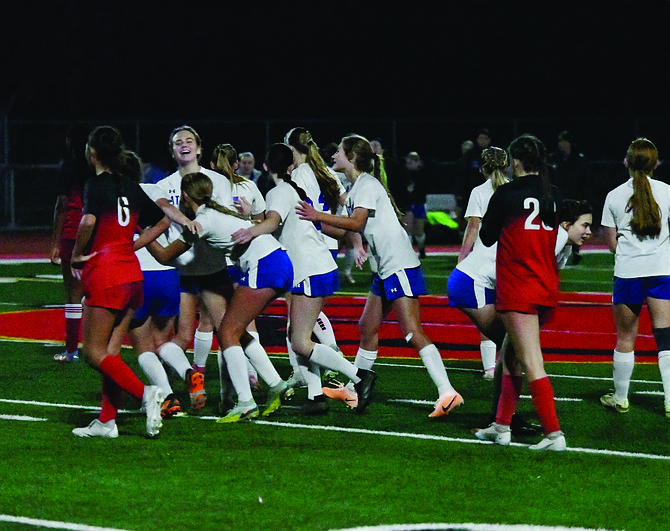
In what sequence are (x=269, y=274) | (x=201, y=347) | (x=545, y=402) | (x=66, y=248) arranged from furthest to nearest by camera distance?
(x=66, y=248) → (x=201, y=347) → (x=269, y=274) → (x=545, y=402)

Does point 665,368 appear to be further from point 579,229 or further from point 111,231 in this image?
point 111,231

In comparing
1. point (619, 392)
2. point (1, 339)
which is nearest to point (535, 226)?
point (619, 392)

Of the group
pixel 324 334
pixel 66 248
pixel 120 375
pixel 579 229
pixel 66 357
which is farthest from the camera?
pixel 66 357

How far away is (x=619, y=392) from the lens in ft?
32.6

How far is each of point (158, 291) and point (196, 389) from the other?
766mm

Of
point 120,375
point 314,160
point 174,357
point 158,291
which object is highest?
point 314,160

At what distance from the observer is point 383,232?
32.1 feet

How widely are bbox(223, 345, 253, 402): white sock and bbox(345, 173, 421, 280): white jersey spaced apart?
1.19 meters

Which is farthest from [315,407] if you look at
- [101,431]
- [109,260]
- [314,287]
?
[109,260]

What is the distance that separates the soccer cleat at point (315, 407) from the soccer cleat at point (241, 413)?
51 centimetres

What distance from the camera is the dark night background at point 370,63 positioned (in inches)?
1745

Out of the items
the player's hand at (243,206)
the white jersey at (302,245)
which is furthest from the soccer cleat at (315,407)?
the player's hand at (243,206)

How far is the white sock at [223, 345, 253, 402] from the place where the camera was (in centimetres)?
936

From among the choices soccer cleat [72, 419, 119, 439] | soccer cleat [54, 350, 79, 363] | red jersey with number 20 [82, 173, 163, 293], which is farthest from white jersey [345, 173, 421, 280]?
soccer cleat [54, 350, 79, 363]
